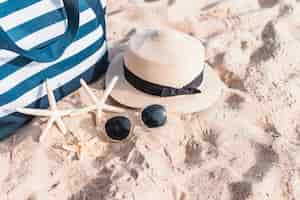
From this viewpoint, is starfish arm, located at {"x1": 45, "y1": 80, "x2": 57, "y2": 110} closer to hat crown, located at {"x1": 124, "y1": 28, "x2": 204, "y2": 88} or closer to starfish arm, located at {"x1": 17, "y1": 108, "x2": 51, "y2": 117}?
starfish arm, located at {"x1": 17, "y1": 108, "x2": 51, "y2": 117}

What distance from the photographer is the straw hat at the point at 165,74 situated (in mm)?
1080

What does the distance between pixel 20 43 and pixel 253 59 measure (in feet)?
1.97

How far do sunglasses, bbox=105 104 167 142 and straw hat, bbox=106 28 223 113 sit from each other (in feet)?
0.14

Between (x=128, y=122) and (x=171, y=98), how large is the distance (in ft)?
0.42

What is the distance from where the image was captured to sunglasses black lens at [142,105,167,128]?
3.51 ft

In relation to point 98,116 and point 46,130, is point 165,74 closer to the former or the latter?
point 98,116

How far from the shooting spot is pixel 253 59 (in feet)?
4.22

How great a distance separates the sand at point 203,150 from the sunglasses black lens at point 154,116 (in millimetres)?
18

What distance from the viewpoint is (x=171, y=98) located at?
44.4 inches

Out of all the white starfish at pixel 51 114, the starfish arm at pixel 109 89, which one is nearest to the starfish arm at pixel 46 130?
the white starfish at pixel 51 114

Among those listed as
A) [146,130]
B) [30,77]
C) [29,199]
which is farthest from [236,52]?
[29,199]

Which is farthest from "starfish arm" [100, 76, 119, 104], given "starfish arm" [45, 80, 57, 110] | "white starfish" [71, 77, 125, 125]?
"starfish arm" [45, 80, 57, 110]

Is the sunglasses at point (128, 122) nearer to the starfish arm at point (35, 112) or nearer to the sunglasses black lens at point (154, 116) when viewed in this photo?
the sunglasses black lens at point (154, 116)

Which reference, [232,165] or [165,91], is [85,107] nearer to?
[165,91]
